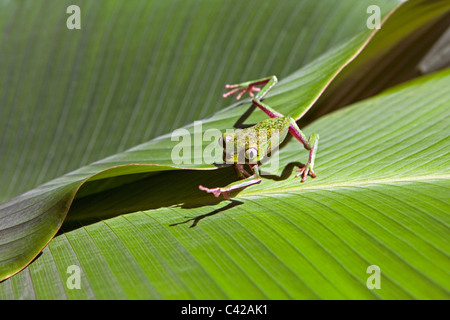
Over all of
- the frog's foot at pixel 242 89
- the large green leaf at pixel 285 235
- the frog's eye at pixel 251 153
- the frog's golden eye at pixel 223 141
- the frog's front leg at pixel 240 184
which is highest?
the frog's foot at pixel 242 89

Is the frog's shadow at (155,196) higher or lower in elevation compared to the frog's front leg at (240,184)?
Result: lower

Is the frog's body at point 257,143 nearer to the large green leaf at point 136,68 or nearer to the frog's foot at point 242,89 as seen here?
the frog's foot at point 242,89

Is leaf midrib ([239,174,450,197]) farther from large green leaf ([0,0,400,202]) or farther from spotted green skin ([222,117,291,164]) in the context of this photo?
large green leaf ([0,0,400,202])

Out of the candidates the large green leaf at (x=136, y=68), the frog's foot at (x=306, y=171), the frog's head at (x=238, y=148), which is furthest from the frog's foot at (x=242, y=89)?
the frog's foot at (x=306, y=171)

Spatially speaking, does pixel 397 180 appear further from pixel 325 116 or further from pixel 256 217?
pixel 325 116

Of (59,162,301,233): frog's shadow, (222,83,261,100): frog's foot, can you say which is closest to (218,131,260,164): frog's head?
(59,162,301,233): frog's shadow

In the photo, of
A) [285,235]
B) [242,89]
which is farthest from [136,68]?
[285,235]

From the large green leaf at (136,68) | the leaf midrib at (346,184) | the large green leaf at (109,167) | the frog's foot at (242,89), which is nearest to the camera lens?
the large green leaf at (109,167)

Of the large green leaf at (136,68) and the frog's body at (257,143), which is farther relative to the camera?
the large green leaf at (136,68)
